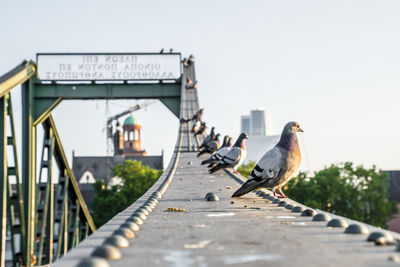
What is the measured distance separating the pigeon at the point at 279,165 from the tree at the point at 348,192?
138ft

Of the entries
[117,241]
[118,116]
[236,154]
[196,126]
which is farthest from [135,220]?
[118,116]

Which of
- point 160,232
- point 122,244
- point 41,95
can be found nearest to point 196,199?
point 160,232

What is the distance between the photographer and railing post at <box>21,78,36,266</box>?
21250 millimetres

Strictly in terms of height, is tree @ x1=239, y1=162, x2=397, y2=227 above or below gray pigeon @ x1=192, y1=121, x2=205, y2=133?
below

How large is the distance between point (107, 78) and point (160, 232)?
23894mm

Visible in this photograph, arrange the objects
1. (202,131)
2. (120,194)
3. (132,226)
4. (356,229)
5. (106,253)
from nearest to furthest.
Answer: (106,253), (356,229), (132,226), (202,131), (120,194)

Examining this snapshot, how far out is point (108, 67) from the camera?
28078mm

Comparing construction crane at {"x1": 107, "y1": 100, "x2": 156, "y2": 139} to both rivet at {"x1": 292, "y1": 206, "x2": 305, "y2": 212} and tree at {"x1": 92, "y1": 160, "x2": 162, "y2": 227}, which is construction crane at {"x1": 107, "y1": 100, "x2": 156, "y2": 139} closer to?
tree at {"x1": 92, "y1": 160, "x2": 162, "y2": 227}

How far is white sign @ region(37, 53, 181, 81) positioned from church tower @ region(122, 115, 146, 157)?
14219cm

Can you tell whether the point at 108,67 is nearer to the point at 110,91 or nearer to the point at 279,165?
the point at 110,91

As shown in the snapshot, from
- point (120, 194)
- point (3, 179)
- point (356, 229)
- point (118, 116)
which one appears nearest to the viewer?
point (356, 229)

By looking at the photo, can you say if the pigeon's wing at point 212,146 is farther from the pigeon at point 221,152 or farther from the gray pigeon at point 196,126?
the gray pigeon at point 196,126

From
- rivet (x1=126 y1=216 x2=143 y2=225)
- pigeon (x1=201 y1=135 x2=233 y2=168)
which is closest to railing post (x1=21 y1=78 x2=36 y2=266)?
pigeon (x1=201 y1=135 x2=233 y2=168)

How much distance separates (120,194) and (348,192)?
876 inches
